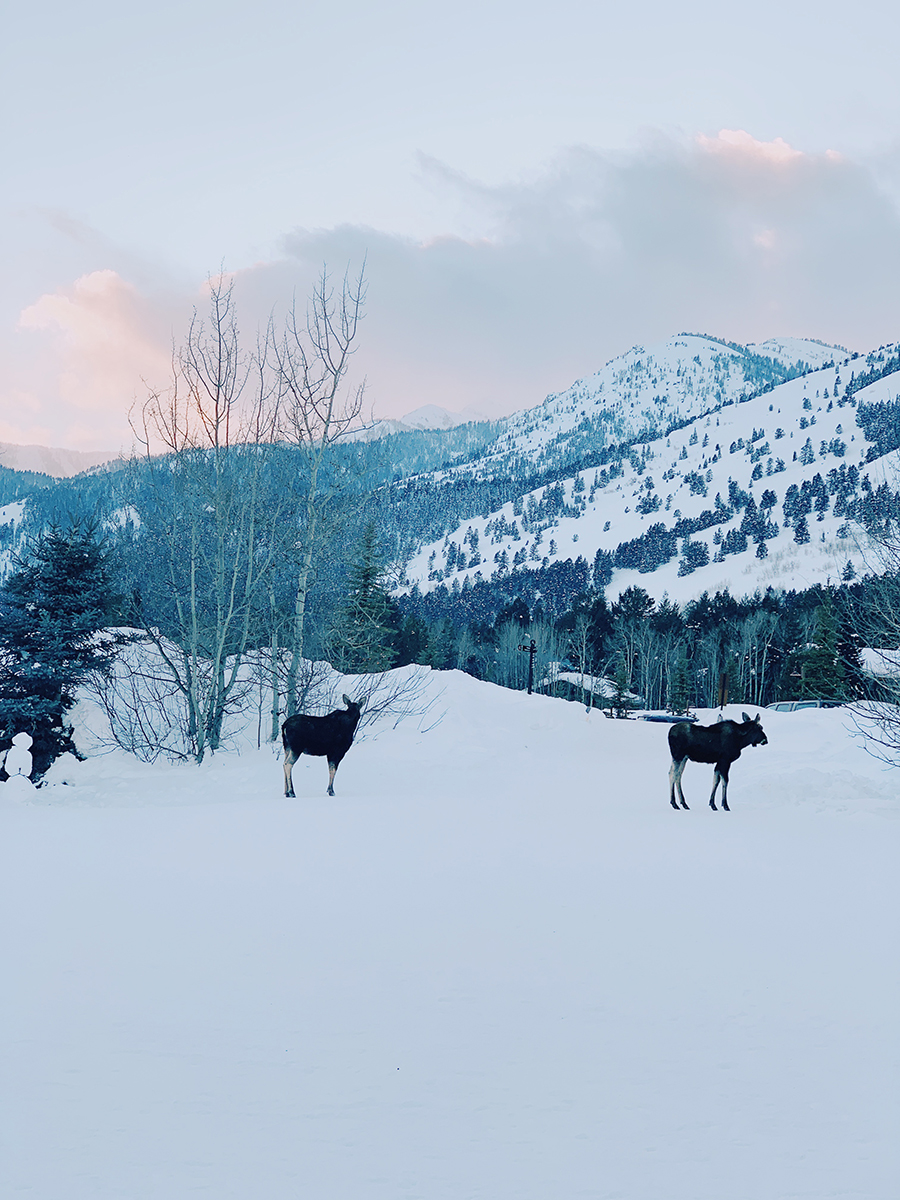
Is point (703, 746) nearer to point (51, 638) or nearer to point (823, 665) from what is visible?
point (51, 638)

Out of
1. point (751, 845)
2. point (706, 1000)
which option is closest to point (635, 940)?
point (706, 1000)

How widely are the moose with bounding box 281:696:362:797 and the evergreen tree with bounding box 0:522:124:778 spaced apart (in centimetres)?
778

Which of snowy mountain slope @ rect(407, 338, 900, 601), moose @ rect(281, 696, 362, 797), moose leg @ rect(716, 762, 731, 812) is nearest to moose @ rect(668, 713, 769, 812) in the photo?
moose leg @ rect(716, 762, 731, 812)

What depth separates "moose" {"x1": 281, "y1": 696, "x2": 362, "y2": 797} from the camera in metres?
12.0

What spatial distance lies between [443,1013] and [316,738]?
8.15 meters

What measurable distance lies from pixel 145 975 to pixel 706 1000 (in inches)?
144

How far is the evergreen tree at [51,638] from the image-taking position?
16.7 metres

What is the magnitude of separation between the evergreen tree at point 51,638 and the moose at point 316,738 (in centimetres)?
778

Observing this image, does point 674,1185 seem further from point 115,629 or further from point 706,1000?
point 115,629

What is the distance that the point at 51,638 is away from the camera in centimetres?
1708

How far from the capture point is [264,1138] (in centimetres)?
309

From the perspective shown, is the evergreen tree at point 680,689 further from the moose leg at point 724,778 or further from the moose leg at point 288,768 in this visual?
the moose leg at point 288,768

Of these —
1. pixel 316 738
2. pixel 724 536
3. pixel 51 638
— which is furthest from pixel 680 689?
pixel 724 536

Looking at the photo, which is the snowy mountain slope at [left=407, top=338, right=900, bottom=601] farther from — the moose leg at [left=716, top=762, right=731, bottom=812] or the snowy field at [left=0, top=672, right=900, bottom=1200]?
the snowy field at [left=0, top=672, right=900, bottom=1200]
